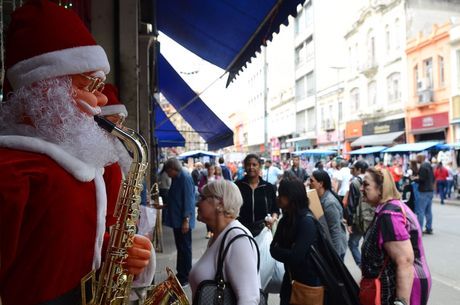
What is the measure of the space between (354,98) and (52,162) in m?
37.6

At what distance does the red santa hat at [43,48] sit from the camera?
171 cm

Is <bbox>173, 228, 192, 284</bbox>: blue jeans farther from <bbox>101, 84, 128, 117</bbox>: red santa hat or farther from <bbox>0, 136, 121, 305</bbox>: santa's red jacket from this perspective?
<bbox>0, 136, 121, 305</bbox>: santa's red jacket

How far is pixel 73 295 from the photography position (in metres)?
1.64

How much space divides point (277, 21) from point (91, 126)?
3.79m

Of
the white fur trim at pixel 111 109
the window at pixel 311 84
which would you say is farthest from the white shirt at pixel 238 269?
the window at pixel 311 84

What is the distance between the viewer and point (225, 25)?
6.10 meters

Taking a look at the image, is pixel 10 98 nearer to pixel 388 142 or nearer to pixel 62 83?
pixel 62 83

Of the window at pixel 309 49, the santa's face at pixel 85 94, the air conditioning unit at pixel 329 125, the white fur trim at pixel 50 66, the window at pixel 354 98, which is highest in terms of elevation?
the window at pixel 309 49

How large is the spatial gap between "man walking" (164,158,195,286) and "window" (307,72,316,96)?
40.4m

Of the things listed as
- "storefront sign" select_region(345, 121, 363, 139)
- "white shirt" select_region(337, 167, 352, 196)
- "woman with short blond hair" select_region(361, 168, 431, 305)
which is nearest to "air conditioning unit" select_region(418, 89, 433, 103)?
"storefront sign" select_region(345, 121, 363, 139)

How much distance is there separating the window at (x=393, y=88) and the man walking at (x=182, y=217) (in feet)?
88.8

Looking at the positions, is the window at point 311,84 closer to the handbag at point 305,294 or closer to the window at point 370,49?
the window at point 370,49

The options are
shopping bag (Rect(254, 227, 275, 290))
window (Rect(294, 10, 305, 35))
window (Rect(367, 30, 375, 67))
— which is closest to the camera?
shopping bag (Rect(254, 227, 275, 290))

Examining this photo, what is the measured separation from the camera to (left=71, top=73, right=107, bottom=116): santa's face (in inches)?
69.5
